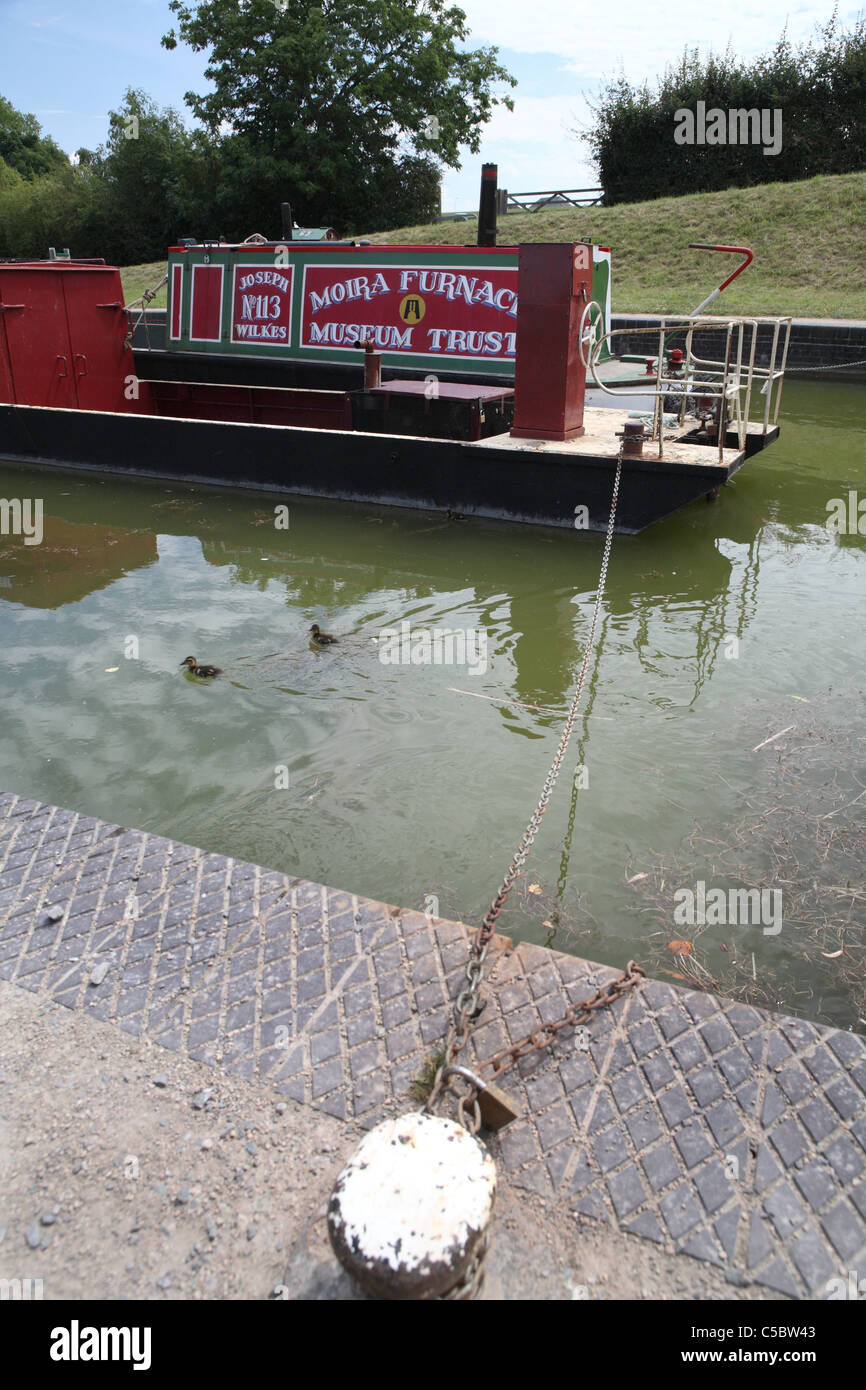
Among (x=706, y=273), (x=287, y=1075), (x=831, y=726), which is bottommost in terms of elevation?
(x=287, y=1075)

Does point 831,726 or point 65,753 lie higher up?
point 831,726

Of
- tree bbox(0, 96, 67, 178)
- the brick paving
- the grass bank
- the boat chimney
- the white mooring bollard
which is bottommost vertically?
the brick paving

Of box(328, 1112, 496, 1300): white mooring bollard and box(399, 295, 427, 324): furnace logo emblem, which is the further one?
box(399, 295, 427, 324): furnace logo emblem

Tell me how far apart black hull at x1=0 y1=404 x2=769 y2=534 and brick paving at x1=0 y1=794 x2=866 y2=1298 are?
18.2 ft

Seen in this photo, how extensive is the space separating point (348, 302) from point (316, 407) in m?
1.49

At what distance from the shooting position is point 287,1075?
2.75 metres

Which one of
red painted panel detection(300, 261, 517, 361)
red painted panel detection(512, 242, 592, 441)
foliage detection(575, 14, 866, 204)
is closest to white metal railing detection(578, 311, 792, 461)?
red painted panel detection(512, 242, 592, 441)

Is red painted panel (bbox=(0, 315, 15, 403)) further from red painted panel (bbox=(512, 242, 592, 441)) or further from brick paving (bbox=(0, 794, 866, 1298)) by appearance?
brick paving (bbox=(0, 794, 866, 1298))

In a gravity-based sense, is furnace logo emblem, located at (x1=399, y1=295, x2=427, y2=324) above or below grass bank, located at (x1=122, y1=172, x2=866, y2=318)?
below

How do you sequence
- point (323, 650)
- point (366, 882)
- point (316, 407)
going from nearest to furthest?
point (366, 882) → point (323, 650) → point (316, 407)

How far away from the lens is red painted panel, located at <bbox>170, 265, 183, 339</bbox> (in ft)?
44.0

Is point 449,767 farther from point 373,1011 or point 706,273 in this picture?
Result: point 706,273
